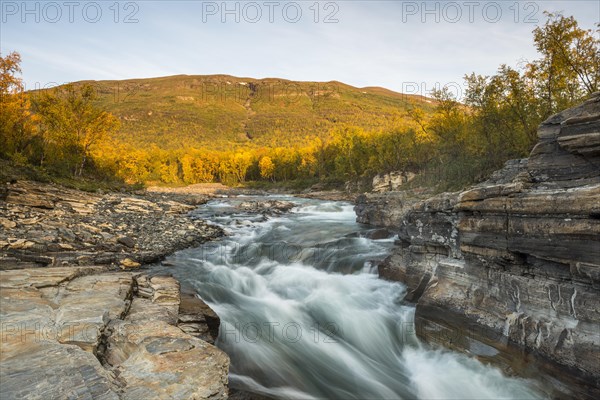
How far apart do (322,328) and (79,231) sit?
10036mm

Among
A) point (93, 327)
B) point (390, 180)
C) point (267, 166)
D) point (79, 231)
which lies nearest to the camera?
point (93, 327)

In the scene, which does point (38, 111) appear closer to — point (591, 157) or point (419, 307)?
point (419, 307)

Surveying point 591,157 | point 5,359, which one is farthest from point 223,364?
point 591,157

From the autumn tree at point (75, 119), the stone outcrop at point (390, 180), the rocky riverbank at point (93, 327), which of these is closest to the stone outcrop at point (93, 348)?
the rocky riverbank at point (93, 327)

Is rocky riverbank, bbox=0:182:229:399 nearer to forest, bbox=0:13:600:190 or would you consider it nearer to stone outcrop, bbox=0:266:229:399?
stone outcrop, bbox=0:266:229:399

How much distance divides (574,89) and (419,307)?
60.7 feet

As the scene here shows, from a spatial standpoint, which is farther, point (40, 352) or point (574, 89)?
point (574, 89)

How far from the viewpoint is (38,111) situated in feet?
83.7

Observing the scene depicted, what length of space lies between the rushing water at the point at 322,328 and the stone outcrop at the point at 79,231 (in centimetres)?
167

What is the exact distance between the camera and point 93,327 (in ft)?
16.3

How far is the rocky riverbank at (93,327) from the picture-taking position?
3793 millimetres

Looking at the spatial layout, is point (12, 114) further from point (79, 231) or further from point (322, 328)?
point (322, 328)

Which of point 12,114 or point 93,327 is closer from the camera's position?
point 93,327

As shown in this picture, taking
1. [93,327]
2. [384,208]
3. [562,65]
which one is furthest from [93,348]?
[562,65]
